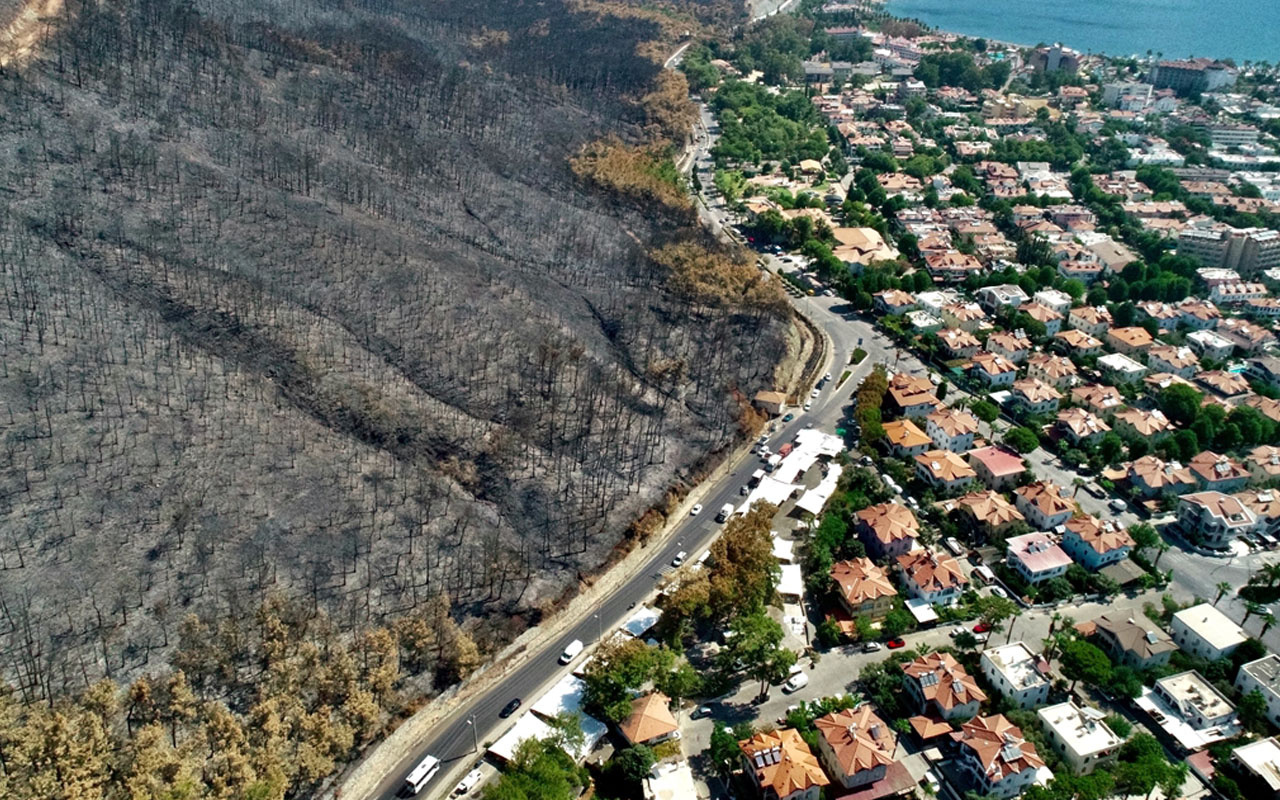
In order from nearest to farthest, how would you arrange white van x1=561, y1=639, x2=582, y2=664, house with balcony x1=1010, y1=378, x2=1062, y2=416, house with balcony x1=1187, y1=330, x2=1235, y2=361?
white van x1=561, y1=639, x2=582, y2=664 → house with balcony x1=1010, y1=378, x2=1062, y2=416 → house with balcony x1=1187, y1=330, x2=1235, y2=361

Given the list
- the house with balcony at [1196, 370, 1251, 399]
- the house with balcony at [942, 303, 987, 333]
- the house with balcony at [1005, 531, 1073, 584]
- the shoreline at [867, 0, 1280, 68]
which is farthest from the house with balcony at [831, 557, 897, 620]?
the shoreline at [867, 0, 1280, 68]

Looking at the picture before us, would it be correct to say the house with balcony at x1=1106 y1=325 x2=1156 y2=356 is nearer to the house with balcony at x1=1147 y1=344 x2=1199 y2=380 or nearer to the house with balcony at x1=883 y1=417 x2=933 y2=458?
the house with balcony at x1=1147 y1=344 x2=1199 y2=380

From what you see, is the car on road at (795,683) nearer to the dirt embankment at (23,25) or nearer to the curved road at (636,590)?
the curved road at (636,590)

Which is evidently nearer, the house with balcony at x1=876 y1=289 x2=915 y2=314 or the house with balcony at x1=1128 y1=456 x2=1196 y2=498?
the house with balcony at x1=1128 y1=456 x2=1196 y2=498

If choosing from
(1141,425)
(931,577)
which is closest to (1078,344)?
(1141,425)

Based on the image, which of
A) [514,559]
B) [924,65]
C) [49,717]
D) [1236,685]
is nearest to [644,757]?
[514,559]

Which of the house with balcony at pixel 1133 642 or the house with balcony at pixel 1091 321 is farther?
the house with balcony at pixel 1091 321

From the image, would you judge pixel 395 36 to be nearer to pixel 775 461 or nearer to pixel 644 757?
pixel 775 461

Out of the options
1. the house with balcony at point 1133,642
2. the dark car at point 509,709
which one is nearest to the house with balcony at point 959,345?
the house with balcony at point 1133,642
